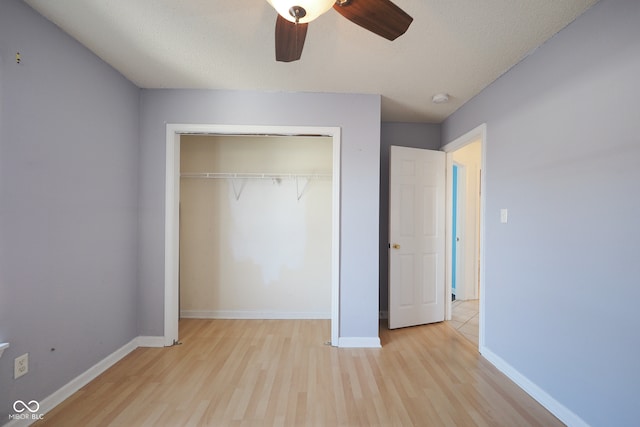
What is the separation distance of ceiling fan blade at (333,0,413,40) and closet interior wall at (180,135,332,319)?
1.96 m

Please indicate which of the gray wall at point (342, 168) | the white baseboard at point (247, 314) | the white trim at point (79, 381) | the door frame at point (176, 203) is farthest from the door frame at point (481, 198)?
the white trim at point (79, 381)

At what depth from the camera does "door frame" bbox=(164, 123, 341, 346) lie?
2.42m

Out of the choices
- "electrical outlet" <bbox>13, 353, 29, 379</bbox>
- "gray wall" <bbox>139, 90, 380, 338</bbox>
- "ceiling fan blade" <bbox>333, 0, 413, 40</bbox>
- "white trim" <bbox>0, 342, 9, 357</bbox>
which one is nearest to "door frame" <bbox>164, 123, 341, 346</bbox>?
"gray wall" <bbox>139, 90, 380, 338</bbox>

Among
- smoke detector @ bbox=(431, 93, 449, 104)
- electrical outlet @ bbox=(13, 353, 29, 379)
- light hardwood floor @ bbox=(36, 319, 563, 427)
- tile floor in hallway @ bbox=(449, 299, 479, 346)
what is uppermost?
smoke detector @ bbox=(431, 93, 449, 104)

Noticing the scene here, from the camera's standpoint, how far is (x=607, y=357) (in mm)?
1352

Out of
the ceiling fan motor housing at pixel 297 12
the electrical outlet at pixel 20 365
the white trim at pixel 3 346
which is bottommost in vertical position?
the electrical outlet at pixel 20 365

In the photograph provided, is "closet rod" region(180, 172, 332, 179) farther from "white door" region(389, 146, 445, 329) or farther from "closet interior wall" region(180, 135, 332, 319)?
"white door" region(389, 146, 445, 329)

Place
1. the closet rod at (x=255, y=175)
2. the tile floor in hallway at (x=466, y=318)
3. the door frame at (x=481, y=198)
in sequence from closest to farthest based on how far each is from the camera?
the door frame at (x=481, y=198), the tile floor in hallway at (x=466, y=318), the closet rod at (x=255, y=175)

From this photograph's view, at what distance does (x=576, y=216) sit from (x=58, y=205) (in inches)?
127

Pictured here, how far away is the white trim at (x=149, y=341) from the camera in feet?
7.91

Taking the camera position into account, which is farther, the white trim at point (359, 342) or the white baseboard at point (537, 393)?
the white trim at point (359, 342)

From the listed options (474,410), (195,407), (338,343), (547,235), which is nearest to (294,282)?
(338,343)

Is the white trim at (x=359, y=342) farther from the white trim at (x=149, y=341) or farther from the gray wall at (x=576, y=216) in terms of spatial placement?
the white trim at (x=149, y=341)

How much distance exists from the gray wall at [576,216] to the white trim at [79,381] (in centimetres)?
318
